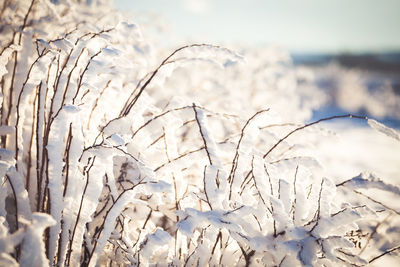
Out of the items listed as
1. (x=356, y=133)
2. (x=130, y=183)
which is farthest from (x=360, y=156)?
(x=130, y=183)

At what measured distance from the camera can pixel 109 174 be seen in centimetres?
79

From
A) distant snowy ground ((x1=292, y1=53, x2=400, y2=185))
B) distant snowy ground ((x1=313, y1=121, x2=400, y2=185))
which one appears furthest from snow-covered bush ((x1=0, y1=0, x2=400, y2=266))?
distant snowy ground ((x1=313, y1=121, x2=400, y2=185))

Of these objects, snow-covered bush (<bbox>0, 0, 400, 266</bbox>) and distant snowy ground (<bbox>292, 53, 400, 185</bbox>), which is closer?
snow-covered bush (<bbox>0, 0, 400, 266</bbox>)

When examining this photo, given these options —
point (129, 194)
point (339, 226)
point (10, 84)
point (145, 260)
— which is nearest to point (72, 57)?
point (10, 84)

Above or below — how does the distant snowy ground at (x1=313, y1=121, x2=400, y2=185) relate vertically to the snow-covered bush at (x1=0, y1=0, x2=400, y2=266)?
below

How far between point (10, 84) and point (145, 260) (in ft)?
3.20

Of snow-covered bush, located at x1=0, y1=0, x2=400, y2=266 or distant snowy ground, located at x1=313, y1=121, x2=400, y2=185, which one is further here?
distant snowy ground, located at x1=313, y1=121, x2=400, y2=185

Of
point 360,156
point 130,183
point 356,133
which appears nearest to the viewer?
point 130,183

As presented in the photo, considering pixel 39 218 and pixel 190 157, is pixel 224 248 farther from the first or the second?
pixel 39 218

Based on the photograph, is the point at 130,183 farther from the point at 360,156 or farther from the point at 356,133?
the point at 356,133

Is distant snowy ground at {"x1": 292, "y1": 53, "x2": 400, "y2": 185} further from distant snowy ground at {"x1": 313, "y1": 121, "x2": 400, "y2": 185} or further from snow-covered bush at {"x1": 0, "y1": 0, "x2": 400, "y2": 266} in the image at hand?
snow-covered bush at {"x1": 0, "y1": 0, "x2": 400, "y2": 266}

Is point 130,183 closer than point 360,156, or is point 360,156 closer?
point 130,183

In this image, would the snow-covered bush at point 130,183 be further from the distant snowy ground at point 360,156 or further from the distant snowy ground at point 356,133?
the distant snowy ground at point 360,156

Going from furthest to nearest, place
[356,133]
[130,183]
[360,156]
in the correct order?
[356,133] < [360,156] < [130,183]
